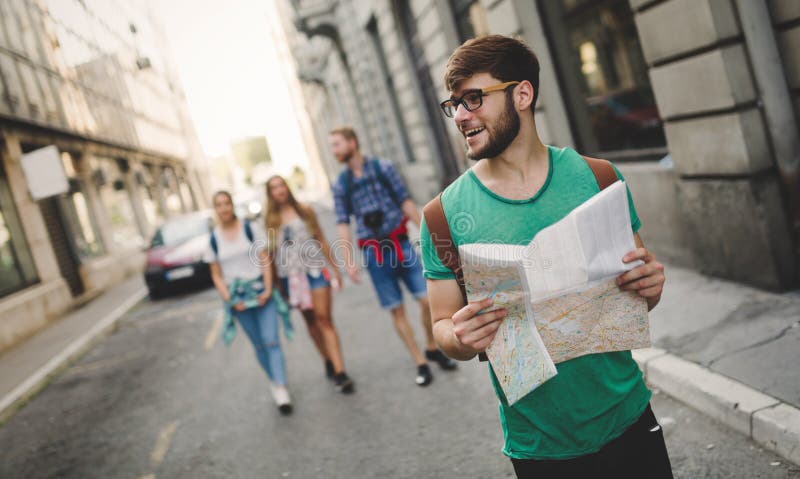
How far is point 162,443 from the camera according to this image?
16.1ft

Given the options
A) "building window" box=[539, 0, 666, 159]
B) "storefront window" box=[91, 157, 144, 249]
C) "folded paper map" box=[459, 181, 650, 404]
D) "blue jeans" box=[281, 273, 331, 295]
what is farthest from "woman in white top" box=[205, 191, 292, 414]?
"storefront window" box=[91, 157, 144, 249]

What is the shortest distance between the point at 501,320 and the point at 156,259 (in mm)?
13222

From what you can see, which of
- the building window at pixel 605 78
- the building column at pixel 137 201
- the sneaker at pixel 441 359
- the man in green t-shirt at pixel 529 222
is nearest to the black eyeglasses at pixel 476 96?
the man in green t-shirt at pixel 529 222

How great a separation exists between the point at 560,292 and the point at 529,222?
0.21 m

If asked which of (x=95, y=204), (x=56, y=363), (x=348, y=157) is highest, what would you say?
(x=95, y=204)

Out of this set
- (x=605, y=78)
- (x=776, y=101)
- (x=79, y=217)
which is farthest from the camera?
(x=79, y=217)

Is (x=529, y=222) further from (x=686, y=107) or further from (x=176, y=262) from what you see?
(x=176, y=262)

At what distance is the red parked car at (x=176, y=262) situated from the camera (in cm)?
1317

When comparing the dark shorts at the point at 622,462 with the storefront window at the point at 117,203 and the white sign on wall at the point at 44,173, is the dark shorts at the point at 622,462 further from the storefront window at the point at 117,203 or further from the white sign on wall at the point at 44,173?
the storefront window at the point at 117,203

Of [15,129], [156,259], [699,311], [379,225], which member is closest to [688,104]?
[699,311]

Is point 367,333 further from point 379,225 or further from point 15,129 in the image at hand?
point 15,129

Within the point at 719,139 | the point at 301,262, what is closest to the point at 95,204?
the point at 301,262

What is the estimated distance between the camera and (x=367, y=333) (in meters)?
6.89

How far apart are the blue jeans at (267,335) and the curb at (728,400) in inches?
108
